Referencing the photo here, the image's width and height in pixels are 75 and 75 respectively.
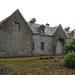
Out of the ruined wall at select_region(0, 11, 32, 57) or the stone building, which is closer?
the ruined wall at select_region(0, 11, 32, 57)

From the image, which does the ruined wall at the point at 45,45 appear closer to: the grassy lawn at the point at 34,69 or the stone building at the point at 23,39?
the stone building at the point at 23,39

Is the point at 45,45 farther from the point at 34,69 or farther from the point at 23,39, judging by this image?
the point at 34,69

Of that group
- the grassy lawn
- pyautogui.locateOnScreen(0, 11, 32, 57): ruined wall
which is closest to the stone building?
pyautogui.locateOnScreen(0, 11, 32, 57): ruined wall

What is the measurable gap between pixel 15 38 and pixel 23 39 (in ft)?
6.75

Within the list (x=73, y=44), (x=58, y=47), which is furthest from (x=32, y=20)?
(x=73, y=44)

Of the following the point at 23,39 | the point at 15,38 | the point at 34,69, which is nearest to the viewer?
the point at 34,69

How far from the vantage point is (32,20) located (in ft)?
90.3

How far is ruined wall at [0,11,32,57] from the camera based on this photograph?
1895 cm

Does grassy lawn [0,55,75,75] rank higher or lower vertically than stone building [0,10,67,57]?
lower

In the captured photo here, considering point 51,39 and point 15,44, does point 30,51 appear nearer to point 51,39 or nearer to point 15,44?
point 15,44


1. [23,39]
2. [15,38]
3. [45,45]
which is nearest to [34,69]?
[15,38]

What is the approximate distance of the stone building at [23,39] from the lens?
19.2 m

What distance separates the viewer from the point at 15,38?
20578mm

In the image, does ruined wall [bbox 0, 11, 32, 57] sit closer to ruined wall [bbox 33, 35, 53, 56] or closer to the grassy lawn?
ruined wall [bbox 33, 35, 53, 56]
